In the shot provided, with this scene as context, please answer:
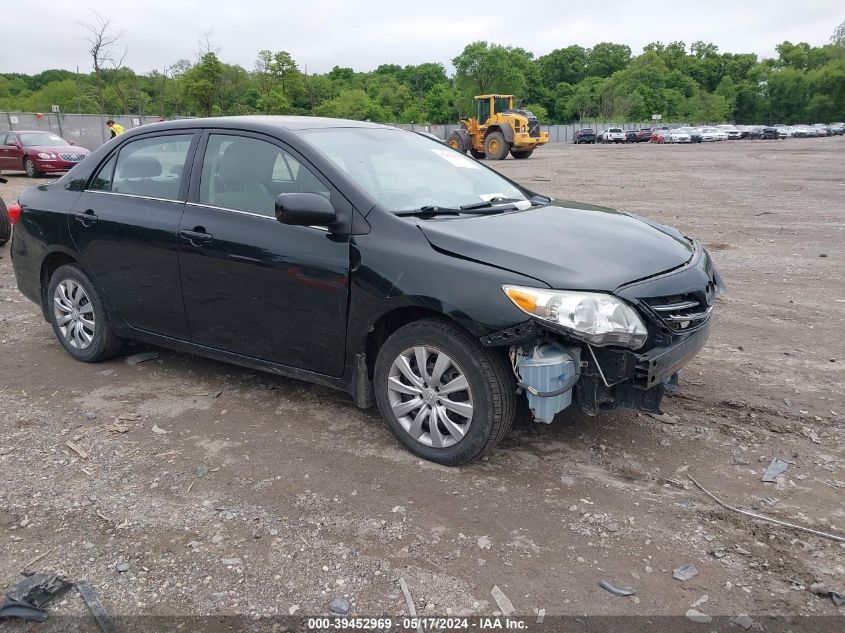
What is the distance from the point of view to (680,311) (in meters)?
3.64

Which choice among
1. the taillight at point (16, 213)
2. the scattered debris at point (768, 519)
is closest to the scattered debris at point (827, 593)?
the scattered debris at point (768, 519)

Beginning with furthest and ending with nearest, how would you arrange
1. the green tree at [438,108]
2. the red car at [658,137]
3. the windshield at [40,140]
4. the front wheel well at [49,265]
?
the green tree at [438,108]
the red car at [658,137]
the windshield at [40,140]
the front wheel well at [49,265]

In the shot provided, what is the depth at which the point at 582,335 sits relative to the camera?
329 centimetres

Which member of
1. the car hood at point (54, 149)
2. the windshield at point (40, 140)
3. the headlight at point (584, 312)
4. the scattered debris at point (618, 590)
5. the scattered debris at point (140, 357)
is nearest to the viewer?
the scattered debris at point (618, 590)

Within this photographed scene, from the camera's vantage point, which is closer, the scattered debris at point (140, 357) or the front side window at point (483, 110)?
the scattered debris at point (140, 357)

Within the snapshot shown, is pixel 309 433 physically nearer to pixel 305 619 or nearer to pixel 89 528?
pixel 89 528

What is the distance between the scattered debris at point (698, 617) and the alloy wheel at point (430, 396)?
133 centimetres

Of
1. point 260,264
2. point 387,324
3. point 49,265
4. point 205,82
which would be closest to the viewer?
point 387,324

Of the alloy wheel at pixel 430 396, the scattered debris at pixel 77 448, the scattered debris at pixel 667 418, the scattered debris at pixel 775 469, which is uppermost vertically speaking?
the alloy wheel at pixel 430 396

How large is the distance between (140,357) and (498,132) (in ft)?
97.7

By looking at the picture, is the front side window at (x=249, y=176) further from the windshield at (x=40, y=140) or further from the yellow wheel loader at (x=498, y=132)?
the yellow wheel loader at (x=498, y=132)

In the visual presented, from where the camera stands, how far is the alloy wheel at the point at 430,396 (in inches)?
142

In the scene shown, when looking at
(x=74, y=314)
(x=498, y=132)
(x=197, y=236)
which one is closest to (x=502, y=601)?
(x=197, y=236)

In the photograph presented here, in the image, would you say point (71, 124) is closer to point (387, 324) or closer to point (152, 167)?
point (152, 167)
